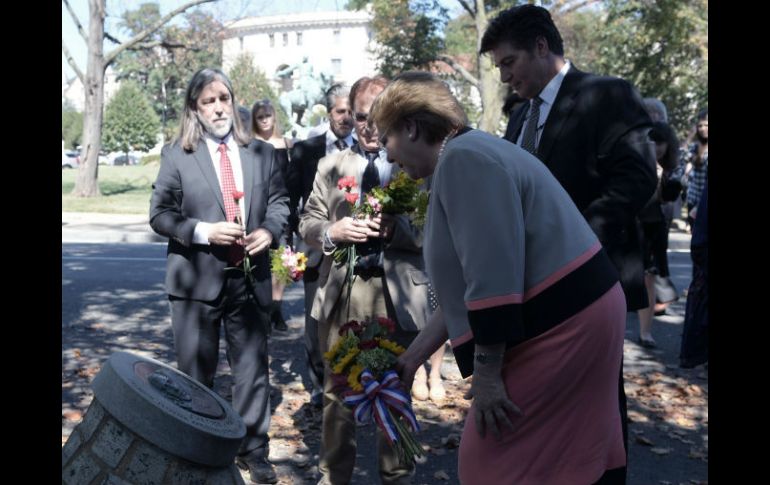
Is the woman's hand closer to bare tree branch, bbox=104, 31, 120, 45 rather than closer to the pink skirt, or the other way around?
the pink skirt

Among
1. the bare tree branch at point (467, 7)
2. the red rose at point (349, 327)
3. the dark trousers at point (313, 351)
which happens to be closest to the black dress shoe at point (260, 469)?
the dark trousers at point (313, 351)

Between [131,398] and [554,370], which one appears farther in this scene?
[131,398]

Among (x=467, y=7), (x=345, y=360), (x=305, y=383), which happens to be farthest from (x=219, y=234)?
(x=467, y=7)

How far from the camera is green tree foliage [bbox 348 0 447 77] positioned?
36062mm

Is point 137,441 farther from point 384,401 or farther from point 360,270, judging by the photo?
point 360,270

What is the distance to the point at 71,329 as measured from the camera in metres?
9.43

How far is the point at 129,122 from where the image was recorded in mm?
63906

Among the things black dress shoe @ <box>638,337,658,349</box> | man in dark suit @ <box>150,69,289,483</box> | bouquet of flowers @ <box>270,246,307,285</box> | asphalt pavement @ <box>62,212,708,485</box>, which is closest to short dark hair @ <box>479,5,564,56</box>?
man in dark suit @ <box>150,69,289,483</box>

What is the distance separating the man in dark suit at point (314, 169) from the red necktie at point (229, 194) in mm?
1246

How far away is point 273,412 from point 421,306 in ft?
7.98
